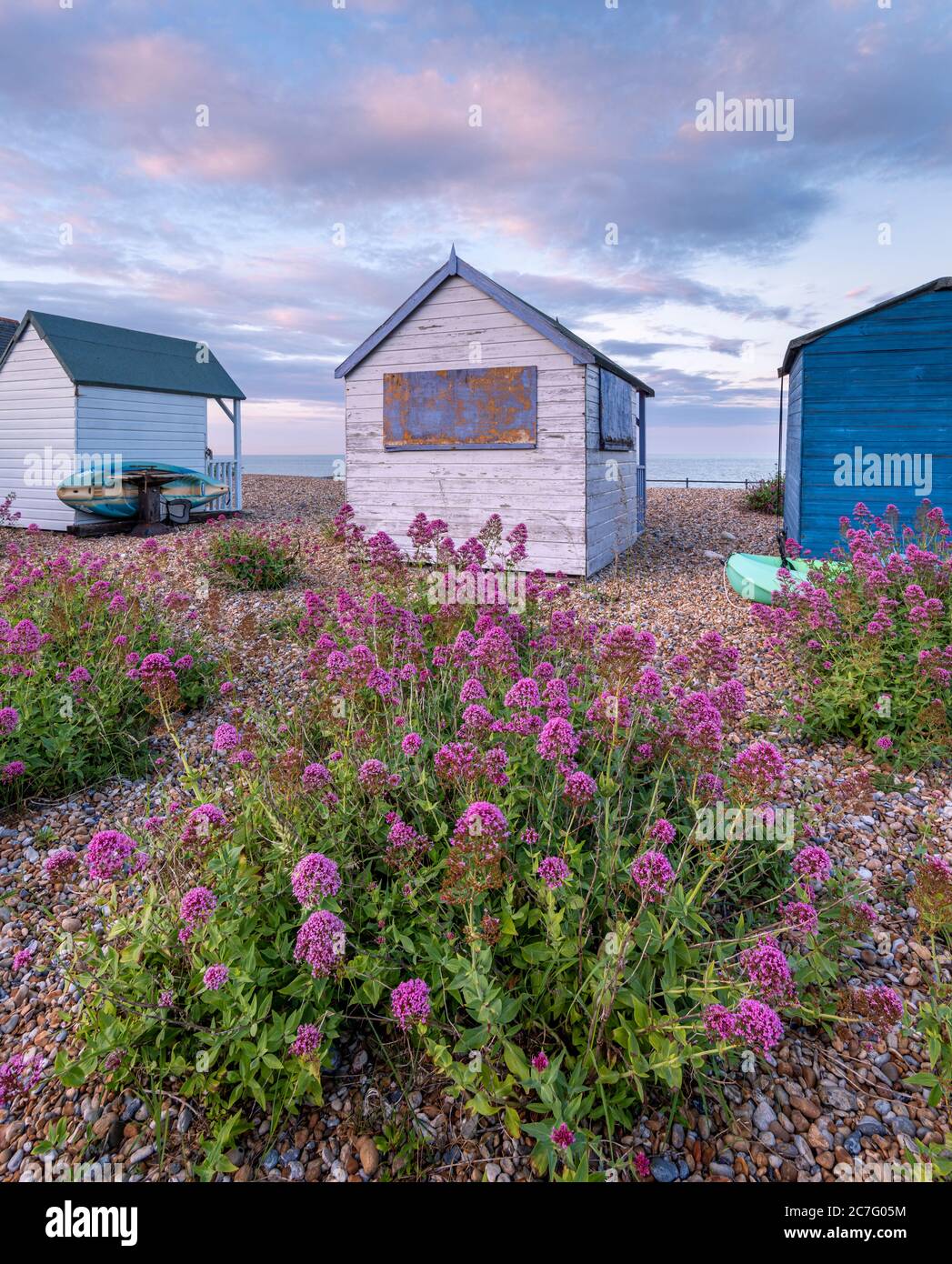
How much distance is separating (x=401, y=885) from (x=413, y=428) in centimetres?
1034

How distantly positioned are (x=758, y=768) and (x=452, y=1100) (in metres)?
1.74

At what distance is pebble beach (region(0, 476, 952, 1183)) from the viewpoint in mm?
2543

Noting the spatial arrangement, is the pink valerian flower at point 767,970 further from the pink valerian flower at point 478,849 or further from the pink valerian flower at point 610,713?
the pink valerian flower at point 610,713

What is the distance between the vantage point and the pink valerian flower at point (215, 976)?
249cm

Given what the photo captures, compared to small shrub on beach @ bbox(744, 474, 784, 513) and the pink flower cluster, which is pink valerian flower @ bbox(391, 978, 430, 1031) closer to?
the pink flower cluster

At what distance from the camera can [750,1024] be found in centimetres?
213

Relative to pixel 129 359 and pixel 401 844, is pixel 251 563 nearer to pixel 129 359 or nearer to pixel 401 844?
pixel 401 844

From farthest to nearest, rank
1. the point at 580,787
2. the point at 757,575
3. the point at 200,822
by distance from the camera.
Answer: the point at 757,575
the point at 200,822
the point at 580,787

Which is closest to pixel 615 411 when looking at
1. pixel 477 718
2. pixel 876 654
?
pixel 876 654

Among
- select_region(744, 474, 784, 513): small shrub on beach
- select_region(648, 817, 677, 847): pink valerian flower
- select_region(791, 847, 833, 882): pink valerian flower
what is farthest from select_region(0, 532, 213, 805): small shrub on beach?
select_region(744, 474, 784, 513): small shrub on beach

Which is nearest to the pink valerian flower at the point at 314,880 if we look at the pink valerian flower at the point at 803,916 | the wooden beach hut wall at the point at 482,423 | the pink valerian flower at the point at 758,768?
the pink valerian flower at the point at 758,768

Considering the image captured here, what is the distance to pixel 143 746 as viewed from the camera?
5.70 meters

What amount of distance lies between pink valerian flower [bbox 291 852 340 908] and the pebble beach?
35.2 inches

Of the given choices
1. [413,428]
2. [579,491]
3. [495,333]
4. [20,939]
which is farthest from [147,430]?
[20,939]
